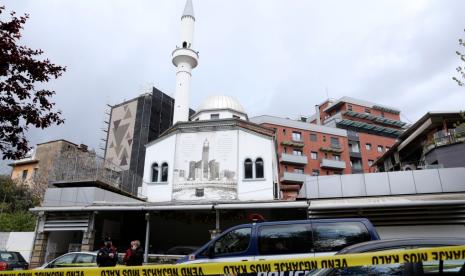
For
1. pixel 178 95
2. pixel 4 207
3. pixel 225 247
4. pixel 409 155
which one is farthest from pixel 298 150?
pixel 225 247

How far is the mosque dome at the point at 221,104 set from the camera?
31969mm

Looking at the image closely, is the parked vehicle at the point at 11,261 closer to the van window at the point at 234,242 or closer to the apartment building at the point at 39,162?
the van window at the point at 234,242

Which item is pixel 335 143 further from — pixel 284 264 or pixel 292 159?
pixel 284 264

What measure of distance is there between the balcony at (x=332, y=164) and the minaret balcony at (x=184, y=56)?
25058 mm

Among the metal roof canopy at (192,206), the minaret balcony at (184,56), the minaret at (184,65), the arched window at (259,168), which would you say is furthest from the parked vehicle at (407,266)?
the minaret balcony at (184,56)

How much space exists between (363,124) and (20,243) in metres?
55.5

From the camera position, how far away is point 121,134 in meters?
48.8

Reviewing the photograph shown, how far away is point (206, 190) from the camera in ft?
73.9

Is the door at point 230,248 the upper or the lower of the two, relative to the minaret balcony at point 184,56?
lower

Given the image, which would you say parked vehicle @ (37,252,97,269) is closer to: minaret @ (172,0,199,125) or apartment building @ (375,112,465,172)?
apartment building @ (375,112,465,172)

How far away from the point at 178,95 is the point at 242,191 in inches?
569

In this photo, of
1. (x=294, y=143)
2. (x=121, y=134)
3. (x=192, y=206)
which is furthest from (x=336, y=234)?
(x=121, y=134)

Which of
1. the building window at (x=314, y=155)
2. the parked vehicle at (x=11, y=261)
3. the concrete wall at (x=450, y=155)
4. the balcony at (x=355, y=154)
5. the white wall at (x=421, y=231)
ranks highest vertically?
the balcony at (x=355, y=154)

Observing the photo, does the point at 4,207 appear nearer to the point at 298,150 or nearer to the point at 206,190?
the point at 206,190
